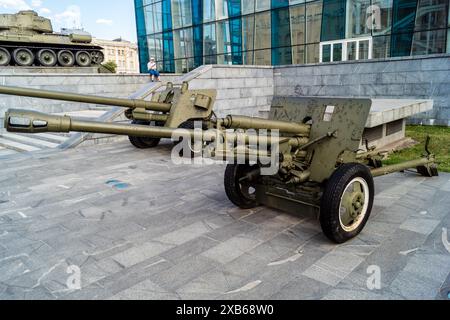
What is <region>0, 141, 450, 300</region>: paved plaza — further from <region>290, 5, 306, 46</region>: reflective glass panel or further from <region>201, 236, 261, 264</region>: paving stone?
<region>290, 5, 306, 46</region>: reflective glass panel

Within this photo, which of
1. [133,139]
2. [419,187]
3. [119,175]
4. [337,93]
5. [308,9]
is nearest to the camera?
[419,187]

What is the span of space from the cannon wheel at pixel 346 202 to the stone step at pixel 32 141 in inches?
313

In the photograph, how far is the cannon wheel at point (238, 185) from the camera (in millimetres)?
4336

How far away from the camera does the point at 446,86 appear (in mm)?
11117

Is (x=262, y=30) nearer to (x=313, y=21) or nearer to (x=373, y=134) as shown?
(x=313, y=21)

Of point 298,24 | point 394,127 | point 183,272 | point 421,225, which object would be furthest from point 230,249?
point 298,24

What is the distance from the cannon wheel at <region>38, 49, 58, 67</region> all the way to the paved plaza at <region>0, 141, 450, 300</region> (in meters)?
16.0

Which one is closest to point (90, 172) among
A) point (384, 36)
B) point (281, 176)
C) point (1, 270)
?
point (1, 270)

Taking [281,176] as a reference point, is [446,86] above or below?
above

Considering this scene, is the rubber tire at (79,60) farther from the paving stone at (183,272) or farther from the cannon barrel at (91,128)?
the paving stone at (183,272)

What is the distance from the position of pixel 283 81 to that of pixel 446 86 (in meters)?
6.02

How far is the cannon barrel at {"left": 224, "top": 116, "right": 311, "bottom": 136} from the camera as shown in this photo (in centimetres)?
351

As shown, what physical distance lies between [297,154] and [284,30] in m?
18.4
